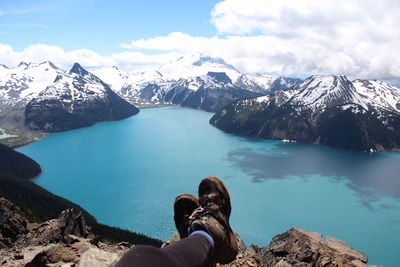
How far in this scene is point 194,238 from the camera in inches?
304

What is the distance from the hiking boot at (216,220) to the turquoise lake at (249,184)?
54588 millimetres

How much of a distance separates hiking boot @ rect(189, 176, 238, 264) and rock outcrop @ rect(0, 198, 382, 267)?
3.25 meters

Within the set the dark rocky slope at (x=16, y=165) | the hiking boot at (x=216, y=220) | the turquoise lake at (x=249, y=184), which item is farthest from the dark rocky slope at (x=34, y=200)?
the hiking boot at (x=216, y=220)

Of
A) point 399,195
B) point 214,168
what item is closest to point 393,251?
point 399,195

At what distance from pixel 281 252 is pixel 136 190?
78008 millimetres

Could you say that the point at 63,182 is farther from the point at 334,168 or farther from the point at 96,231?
the point at 334,168

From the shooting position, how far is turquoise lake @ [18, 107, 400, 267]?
71.3 m

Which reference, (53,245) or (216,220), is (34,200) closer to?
(53,245)

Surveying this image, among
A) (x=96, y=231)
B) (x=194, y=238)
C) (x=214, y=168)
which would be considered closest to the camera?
(x=194, y=238)

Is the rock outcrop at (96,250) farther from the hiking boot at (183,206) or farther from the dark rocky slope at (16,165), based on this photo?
Result: the dark rocky slope at (16,165)

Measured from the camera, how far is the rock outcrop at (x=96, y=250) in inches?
547

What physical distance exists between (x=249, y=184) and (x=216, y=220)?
9391 cm

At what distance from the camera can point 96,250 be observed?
13.1m

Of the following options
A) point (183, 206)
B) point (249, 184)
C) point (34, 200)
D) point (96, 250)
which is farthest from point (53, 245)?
point (249, 184)
